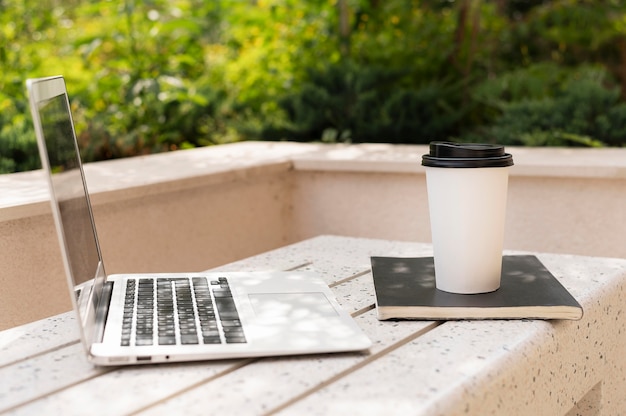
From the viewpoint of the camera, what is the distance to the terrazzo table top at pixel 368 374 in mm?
1054

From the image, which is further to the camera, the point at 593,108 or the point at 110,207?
the point at 593,108

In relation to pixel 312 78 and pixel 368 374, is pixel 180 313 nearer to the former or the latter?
pixel 368 374

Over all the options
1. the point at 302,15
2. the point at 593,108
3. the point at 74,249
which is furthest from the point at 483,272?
the point at 302,15

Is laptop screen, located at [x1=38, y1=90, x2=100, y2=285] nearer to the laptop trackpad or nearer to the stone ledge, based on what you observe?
the laptop trackpad

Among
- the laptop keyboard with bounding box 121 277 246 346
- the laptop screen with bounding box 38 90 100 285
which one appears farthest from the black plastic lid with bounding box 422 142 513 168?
the laptop screen with bounding box 38 90 100 285

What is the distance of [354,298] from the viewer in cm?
154

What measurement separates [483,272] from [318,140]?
3.15m

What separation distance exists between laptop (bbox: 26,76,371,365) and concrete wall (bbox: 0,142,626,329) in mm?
1020

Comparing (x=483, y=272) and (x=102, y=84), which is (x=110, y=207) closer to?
(x=483, y=272)

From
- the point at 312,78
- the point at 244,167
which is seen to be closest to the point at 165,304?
the point at 244,167

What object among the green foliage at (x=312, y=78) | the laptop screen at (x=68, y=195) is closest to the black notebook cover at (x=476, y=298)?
the laptop screen at (x=68, y=195)

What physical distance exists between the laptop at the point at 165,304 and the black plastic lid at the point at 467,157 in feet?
1.04

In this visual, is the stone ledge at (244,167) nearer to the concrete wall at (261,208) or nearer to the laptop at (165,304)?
the concrete wall at (261,208)

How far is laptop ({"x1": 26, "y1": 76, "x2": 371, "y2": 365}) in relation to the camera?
1.18 metres
